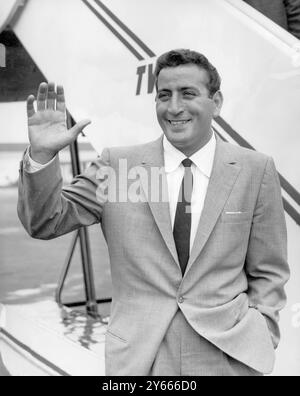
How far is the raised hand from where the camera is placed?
1479 millimetres

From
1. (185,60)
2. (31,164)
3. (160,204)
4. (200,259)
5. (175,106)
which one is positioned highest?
(185,60)

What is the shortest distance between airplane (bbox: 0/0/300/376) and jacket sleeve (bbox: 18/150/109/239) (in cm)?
61

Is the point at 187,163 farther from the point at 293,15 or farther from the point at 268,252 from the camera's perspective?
the point at 293,15

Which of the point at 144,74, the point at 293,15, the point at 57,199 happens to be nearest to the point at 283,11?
the point at 293,15

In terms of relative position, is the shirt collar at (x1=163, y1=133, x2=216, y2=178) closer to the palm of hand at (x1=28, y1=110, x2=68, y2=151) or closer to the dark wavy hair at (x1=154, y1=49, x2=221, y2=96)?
the dark wavy hair at (x1=154, y1=49, x2=221, y2=96)

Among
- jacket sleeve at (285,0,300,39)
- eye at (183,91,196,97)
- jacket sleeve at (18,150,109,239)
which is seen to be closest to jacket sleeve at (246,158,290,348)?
eye at (183,91,196,97)

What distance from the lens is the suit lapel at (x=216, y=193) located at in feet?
5.10

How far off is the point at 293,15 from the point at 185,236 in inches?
41.5

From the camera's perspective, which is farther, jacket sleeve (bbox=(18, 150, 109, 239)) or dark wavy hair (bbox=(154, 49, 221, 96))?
dark wavy hair (bbox=(154, 49, 221, 96))

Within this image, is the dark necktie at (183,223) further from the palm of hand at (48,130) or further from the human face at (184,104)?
the palm of hand at (48,130)

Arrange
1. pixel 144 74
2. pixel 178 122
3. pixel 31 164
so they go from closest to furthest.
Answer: pixel 31 164 < pixel 178 122 < pixel 144 74

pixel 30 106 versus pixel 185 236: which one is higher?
pixel 30 106

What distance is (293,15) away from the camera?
88.3 inches
